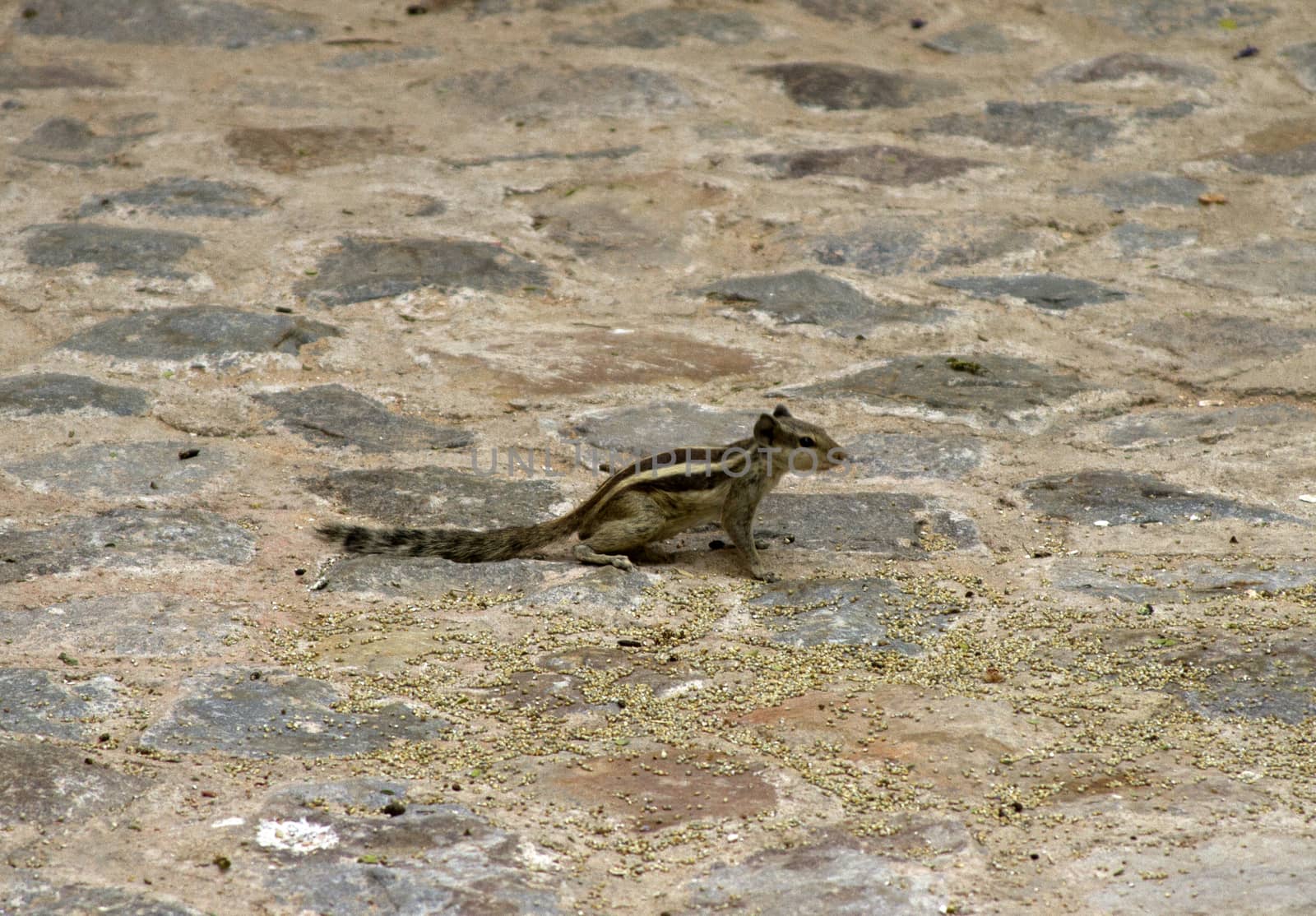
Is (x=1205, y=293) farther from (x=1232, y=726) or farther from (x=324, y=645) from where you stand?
A: (x=324, y=645)

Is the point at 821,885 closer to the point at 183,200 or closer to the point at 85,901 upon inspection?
the point at 85,901

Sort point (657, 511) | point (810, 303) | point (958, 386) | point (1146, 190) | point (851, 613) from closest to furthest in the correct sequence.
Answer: point (851, 613) → point (657, 511) → point (958, 386) → point (810, 303) → point (1146, 190)

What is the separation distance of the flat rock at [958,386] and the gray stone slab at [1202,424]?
0.29 m

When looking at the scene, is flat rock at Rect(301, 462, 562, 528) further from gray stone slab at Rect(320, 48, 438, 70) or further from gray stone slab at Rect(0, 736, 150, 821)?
gray stone slab at Rect(320, 48, 438, 70)

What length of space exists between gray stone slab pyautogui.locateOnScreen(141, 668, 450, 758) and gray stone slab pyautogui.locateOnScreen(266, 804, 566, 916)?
350 mm

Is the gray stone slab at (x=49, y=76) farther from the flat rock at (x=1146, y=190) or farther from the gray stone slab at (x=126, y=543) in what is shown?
the flat rock at (x=1146, y=190)

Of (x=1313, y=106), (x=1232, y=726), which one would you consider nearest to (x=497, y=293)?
(x=1232, y=726)

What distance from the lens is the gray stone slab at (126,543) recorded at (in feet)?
12.6

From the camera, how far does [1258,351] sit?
5.57 metres

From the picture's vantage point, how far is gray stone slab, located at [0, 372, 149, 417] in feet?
15.9

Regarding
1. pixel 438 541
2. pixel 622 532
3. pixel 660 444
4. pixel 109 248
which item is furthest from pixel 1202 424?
pixel 109 248

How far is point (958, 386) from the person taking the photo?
534 cm

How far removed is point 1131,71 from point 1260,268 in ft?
7.42

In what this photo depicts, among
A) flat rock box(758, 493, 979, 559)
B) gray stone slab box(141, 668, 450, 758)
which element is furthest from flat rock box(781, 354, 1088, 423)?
gray stone slab box(141, 668, 450, 758)
